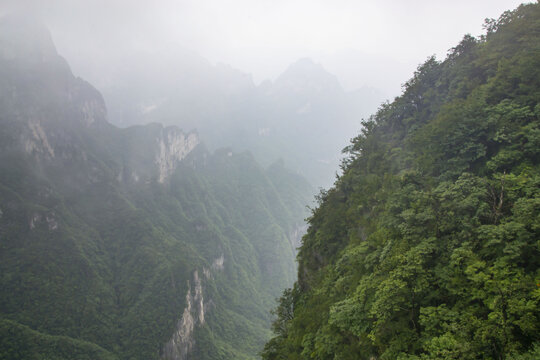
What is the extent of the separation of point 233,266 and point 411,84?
419 ft

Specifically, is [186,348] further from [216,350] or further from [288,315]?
[288,315]

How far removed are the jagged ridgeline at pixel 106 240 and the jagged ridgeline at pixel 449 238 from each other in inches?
2871

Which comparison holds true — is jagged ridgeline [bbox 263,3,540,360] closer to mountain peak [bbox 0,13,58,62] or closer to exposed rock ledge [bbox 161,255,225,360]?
exposed rock ledge [bbox 161,255,225,360]

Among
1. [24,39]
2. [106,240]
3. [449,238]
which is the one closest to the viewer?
[449,238]

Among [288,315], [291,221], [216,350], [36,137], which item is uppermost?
[36,137]

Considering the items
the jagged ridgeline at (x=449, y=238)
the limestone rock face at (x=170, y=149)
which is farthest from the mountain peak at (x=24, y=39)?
the jagged ridgeline at (x=449, y=238)

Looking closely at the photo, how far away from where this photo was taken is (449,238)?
1143 cm

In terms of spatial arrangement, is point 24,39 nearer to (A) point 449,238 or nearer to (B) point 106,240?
(B) point 106,240

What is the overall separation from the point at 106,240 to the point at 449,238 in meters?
119

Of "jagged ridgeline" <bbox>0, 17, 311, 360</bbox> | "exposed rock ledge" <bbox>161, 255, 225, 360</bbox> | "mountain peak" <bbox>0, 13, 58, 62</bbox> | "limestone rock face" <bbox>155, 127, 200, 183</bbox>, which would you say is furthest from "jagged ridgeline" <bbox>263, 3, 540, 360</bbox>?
"mountain peak" <bbox>0, 13, 58, 62</bbox>

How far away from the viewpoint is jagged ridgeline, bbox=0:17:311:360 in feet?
248

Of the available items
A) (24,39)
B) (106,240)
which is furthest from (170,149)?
(24,39)

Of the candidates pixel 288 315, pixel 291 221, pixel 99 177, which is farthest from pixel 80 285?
Answer: pixel 291 221

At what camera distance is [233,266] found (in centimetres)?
14162
